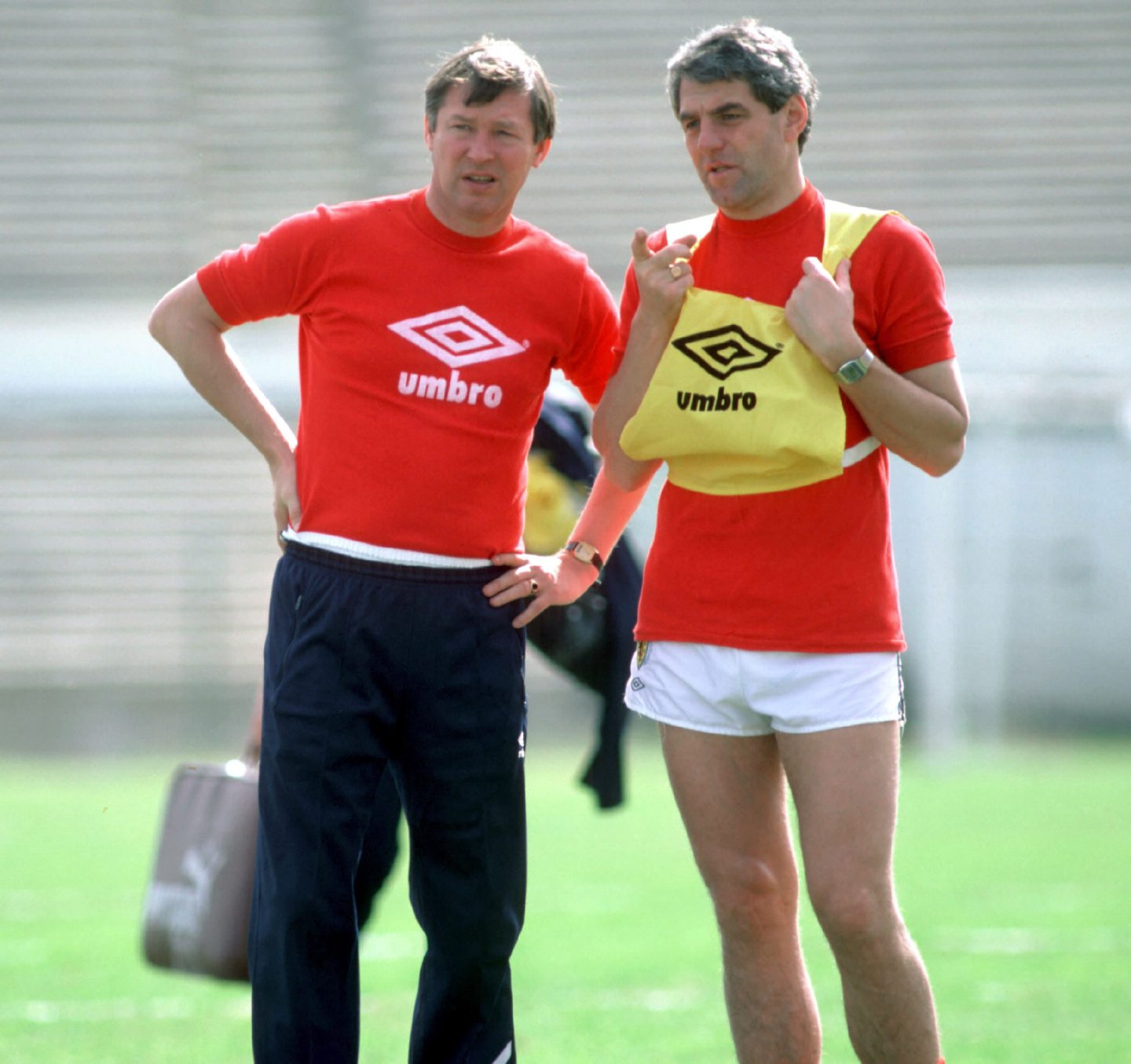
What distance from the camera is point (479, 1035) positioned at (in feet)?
8.73

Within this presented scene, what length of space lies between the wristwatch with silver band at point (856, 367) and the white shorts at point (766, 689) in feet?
1.41

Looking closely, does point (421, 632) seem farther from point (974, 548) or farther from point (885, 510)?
point (974, 548)

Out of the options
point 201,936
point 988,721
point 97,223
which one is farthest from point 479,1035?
point 97,223

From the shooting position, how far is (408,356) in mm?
2568

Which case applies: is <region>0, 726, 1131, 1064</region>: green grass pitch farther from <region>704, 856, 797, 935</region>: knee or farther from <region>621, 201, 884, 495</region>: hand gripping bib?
<region>621, 201, 884, 495</region>: hand gripping bib

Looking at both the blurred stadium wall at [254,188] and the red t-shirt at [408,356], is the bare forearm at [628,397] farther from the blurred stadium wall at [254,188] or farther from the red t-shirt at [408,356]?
the blurred stadium wall at [254,188]

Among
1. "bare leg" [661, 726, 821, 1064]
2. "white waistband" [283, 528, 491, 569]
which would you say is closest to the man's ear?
"white waistband" [283, 528, 491, 569]

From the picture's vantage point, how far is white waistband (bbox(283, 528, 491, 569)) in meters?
2.56

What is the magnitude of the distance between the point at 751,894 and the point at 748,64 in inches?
50.7

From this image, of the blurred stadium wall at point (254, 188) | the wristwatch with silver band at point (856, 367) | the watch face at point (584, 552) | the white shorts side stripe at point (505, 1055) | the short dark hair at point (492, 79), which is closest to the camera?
the wristwatch with silver band at point (856, 367)

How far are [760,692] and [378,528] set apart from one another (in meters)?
0.65

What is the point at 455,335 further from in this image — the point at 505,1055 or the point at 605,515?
the point at 505,1055

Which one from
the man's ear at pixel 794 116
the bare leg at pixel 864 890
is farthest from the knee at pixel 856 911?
the man's ear at pixel 794 116

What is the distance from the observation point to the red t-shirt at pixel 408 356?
2.57 metres
